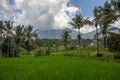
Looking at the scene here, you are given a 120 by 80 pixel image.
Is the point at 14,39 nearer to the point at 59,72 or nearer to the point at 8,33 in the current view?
the point at 8,33

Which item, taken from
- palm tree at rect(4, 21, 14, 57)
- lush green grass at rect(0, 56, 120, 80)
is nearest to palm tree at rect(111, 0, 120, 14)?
lush green grass at rect(0, 56, 120, 80)

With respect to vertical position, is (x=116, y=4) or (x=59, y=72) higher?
(x=116, y=4)

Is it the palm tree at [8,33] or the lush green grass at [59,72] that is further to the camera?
the palm tree at [8,33]

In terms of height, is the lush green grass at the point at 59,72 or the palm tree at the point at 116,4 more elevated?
the palm tree at the point at 116,4

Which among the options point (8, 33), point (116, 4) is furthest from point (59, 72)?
point (8, 33)

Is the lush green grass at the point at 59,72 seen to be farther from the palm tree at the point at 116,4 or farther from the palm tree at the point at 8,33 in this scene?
the palm tree at the point at 8,33

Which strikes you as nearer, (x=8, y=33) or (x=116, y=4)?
(x=116, y=4)

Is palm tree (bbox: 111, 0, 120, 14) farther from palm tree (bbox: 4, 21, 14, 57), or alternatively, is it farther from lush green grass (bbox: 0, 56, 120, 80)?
palm tree (bbox: 4, 21, 14, 57)

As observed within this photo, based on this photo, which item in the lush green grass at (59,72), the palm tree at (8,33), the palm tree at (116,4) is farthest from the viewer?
the palm tree at (8,33)

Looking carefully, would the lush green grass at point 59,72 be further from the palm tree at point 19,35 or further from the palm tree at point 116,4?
the palm tree at point 19,35

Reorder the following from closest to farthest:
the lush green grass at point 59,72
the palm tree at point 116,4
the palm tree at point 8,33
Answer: the lush green grass at point 59,72 < the palm tree at point 116,4 < the palm tree at point 8,33

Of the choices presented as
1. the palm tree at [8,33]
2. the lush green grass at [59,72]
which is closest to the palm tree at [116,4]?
the lush green grass at [59,72]

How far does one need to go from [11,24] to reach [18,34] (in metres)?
6.83

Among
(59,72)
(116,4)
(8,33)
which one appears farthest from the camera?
(8,33)
